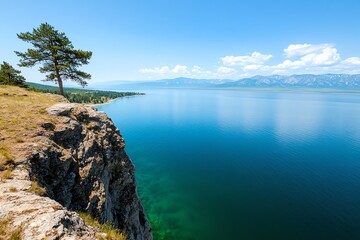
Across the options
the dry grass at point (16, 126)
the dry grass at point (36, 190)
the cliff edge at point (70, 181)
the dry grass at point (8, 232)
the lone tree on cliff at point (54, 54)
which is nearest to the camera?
the dry grass at point (8, 232)

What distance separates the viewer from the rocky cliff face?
12.1 m

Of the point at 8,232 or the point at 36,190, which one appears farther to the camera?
the point at 36,190

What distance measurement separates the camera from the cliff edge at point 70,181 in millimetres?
6590

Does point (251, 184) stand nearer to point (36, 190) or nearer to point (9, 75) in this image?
point (36, 190)

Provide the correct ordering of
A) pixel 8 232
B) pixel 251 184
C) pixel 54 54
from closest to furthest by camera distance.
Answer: pixel 8 232
pixel 54 54
pixel 251 184

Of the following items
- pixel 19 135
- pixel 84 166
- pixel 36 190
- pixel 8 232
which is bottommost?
pixel 84 166

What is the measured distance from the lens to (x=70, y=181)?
1324 cm

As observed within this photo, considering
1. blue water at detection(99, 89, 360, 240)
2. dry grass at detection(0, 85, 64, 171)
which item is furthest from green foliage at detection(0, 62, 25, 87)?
blue water at detection(99, 89, 360, 240)

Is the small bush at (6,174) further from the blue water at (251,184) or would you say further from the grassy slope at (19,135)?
the blue water at (251,184)

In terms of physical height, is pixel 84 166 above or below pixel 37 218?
below

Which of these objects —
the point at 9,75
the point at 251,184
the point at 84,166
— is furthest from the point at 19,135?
the point at 251,184

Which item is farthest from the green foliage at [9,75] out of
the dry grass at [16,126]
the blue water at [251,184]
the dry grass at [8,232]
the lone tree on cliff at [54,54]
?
the dry grass at [8,232]

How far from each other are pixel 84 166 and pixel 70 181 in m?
1.98

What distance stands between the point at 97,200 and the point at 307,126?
396 feet
